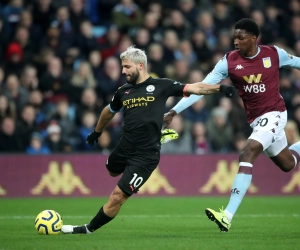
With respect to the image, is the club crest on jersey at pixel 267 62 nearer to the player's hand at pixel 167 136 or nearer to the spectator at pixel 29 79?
the player's hand at pixel 167 136

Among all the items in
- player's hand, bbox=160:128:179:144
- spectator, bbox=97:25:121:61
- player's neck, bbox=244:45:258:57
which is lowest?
spectator, bbox=97:25:121:61

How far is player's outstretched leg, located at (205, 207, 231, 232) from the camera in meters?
8.88

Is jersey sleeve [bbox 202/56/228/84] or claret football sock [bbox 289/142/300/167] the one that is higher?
jersey sleeve [bbox 202/56/228/84]

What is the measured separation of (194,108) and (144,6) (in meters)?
3.30

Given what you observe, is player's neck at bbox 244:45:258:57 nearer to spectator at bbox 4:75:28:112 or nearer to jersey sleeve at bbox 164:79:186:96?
jersey sleeve at bbox 164:79:186:96

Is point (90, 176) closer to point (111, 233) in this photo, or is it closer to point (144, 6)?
point (144, 6)

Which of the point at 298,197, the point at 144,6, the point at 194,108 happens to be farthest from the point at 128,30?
the point at 298,197

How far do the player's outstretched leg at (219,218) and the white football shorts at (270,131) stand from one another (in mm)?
1109

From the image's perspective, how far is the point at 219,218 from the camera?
8977 millimetres

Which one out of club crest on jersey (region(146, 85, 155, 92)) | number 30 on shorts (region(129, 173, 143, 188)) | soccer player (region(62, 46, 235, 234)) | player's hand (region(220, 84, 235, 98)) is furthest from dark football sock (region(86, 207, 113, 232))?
player's hand (region(220, 84, 235, 98))

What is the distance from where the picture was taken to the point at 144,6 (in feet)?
62.2

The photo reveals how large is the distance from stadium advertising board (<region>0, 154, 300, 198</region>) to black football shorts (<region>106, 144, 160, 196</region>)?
21.6 ft

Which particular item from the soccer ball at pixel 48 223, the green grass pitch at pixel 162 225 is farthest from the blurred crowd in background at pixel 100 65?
the soccer ball at pixel 48 223

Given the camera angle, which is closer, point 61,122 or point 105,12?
point 61,122
